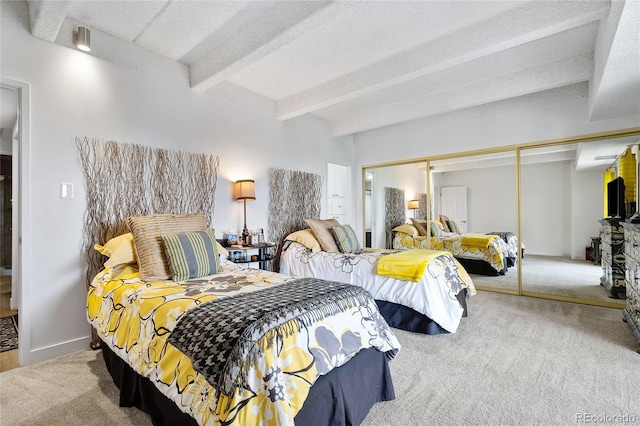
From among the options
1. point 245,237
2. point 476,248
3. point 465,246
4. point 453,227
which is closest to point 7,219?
point 245,237

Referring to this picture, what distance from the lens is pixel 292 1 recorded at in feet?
7.43

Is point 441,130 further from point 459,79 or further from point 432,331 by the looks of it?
point 432,331

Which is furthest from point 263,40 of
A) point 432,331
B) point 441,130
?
point 441,130

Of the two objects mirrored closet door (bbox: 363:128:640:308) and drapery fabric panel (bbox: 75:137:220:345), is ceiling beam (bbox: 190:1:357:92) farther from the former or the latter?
mirrored closet door (bbox: 363:128:640:308)

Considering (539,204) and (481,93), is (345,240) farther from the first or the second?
(539,204)

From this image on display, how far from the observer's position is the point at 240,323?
1.31 meters

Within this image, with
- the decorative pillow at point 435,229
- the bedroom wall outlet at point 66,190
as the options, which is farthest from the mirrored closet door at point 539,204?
the bedroom wall outlet at point 66,190

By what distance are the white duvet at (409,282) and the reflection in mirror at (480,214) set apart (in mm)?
1241

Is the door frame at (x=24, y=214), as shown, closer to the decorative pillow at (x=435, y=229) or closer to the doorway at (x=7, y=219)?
the doorway at (x=7, y=219)

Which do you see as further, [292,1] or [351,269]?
[351,269]

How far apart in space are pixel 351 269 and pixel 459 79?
2606 mm

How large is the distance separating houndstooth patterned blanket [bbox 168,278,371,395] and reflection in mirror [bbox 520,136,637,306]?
11.4 feet

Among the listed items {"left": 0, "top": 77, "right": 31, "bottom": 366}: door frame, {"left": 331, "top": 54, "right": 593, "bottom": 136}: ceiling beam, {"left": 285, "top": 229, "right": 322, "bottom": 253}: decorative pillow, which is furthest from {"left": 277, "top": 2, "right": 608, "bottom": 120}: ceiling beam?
{"left": 0, "top": 77, "right": 31, "bottom": 366}: door frame

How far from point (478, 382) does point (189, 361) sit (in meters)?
1.78
